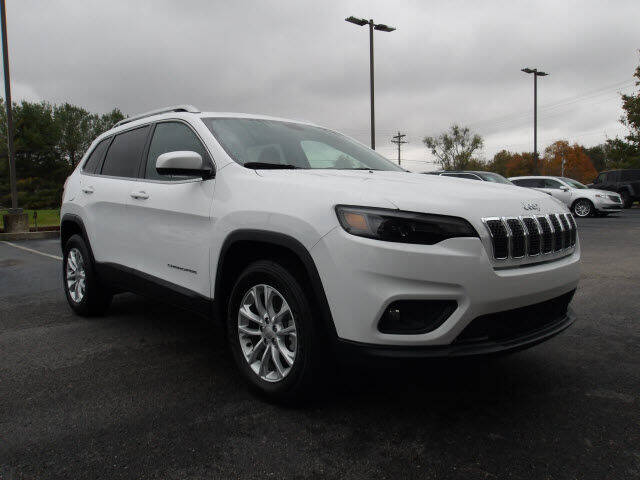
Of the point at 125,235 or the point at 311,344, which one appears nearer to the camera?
the point at 311,344

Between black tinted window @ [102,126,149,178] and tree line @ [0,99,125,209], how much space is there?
4763 centimetres

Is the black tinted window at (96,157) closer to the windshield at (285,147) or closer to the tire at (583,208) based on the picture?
the windshield at (285,147)

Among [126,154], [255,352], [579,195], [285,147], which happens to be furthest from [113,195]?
[579,195]

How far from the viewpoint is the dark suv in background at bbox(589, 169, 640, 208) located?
23.6m

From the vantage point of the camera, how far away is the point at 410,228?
2352 mm

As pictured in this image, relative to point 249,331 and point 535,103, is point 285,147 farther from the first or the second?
point 535,103

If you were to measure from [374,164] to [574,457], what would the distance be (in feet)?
7.85

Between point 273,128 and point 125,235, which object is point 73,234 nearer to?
point 125,235

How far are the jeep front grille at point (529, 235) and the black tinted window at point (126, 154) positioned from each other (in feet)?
9.40

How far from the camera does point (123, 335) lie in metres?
4.25

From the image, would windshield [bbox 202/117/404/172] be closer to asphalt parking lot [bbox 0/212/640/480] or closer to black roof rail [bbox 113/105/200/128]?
black roof rail [bbox 113/105/200/128]

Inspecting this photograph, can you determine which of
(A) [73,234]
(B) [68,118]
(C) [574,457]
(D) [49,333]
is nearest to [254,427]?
(C) [574,457]

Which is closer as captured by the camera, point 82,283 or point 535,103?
point 82,283

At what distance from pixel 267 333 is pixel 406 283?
3.03 ft
